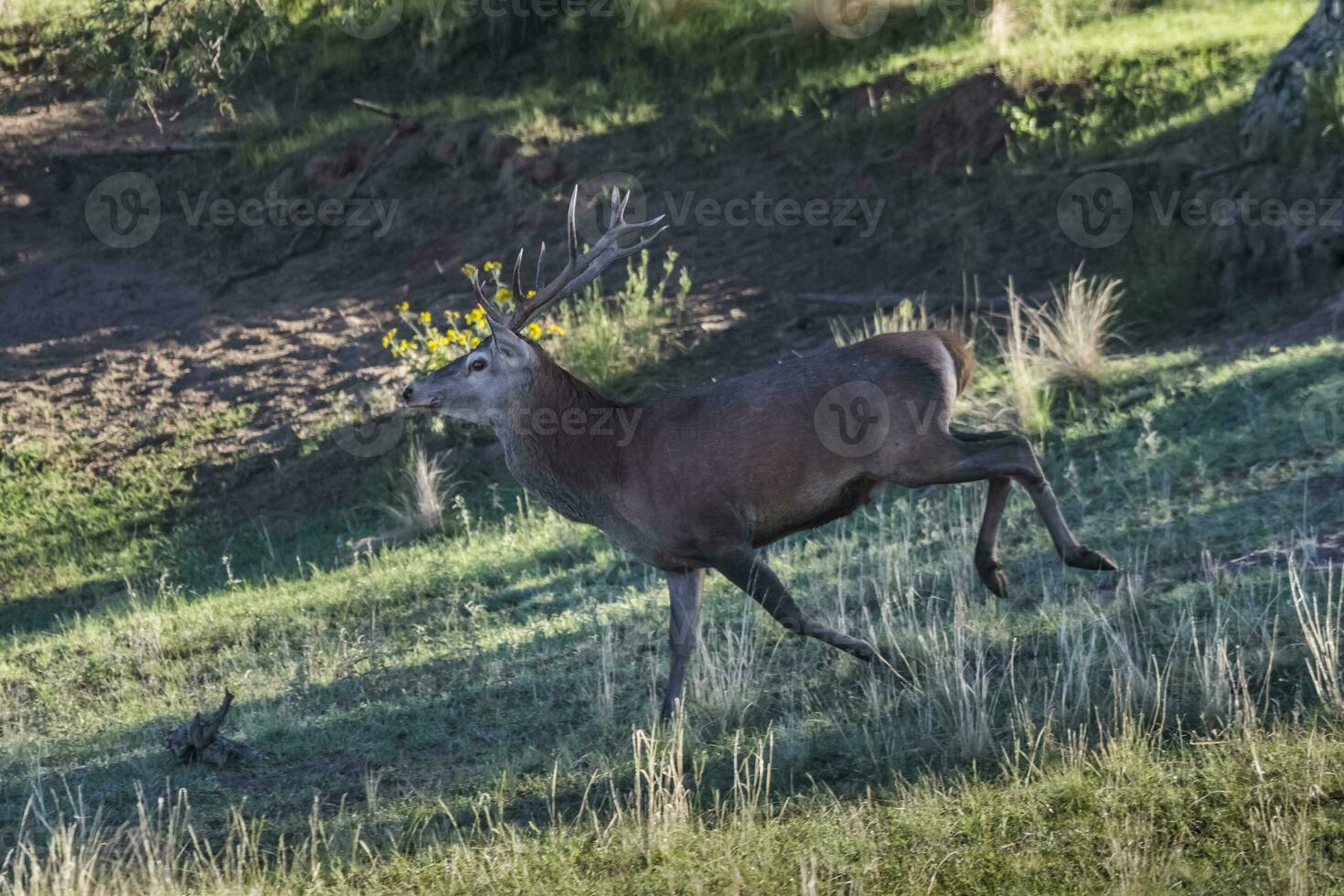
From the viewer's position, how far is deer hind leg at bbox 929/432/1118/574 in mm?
6742

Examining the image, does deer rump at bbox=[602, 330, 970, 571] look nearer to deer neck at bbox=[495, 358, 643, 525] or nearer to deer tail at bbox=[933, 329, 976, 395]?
deer neck at bbox=[495, 358, 643, 525]

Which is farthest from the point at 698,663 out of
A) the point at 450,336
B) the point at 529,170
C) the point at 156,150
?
the point at 156,150

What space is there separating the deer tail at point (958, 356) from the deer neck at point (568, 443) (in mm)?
1412

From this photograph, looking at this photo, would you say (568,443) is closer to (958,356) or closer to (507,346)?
(507,346)

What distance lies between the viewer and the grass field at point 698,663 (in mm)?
5453

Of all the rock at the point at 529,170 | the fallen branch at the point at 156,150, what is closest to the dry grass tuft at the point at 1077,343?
the rock at the point at 529,170

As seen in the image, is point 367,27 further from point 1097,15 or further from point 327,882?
point 327,882

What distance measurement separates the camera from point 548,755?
6762 millimetres

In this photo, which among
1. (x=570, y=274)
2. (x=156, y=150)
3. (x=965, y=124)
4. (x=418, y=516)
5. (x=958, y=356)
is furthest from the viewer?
(x=156, y=150)

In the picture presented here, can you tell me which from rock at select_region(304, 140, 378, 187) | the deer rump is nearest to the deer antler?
the deer rump

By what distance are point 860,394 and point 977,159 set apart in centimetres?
858

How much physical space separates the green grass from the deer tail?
108 cm

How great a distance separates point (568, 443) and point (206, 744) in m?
2.03

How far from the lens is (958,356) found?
7.18 metres
